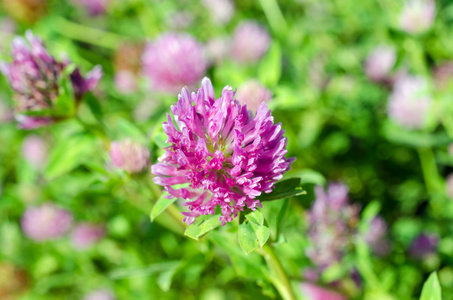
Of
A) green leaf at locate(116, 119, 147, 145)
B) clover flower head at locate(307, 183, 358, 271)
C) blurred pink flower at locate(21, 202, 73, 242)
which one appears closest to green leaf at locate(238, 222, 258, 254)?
green leaf at locate(116, 119, 147, 145)

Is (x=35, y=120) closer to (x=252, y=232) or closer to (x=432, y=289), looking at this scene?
(x=252, y=232)

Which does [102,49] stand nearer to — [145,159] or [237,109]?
[145,159]

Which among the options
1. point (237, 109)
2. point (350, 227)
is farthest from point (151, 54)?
point (237, 109)

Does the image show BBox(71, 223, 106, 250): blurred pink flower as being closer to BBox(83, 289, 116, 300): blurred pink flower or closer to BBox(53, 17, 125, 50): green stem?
BBox(83, 289, 116, 300): blurred pink flower

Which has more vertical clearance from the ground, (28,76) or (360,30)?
(360,30)

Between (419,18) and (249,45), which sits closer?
(419,18)

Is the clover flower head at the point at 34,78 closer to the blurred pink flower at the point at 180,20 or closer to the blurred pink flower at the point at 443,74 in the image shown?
the blurred pink flower at the point at 180,20

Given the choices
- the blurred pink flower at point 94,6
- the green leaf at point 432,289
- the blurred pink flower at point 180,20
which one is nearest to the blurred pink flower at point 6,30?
the blurred pink flower at point 94,6

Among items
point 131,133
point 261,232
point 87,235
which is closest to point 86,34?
point 87,235
